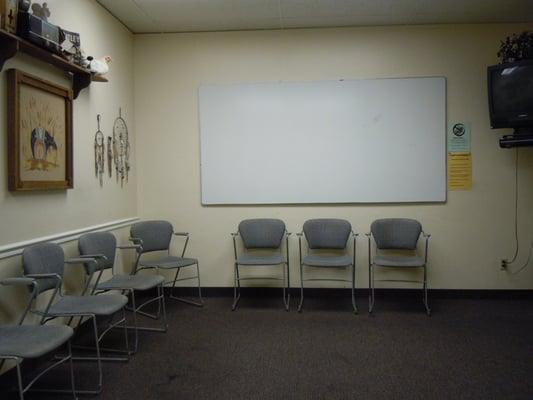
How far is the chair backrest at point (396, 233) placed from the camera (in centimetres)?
414

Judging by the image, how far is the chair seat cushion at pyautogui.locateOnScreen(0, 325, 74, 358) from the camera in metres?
1.96

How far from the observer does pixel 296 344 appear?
319 centimetres

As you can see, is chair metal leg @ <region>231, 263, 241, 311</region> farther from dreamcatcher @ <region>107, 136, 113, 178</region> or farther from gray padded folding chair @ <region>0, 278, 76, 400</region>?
gray padded folding chair @ <region>0, 278, 76, 400</region>

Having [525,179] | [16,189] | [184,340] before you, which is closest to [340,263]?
[184,340]

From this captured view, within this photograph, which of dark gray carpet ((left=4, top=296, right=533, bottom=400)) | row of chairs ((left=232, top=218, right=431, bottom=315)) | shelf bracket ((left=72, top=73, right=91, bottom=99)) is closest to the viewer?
dark gray carpet ((left=4, top=296, right=533, bottom=400))

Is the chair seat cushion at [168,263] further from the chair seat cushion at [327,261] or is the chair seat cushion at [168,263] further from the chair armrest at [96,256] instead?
the chair seat cushion at [327,261]

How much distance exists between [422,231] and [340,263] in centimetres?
104

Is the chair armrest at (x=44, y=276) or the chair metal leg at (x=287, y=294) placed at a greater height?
the chair armrest at (x=44, y=276)

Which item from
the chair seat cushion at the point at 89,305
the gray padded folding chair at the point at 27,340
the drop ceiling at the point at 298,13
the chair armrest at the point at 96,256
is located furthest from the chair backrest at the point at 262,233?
the gray padded folding chair at the point at 27,340

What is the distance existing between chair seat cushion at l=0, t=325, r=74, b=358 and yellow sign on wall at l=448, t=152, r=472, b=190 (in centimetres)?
372

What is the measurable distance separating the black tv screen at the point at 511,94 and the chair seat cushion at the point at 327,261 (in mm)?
1871

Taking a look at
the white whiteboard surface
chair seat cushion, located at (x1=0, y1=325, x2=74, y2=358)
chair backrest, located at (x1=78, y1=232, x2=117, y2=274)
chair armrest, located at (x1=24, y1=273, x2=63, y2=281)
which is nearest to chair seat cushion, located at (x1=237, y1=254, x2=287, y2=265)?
the white whiteboard surface

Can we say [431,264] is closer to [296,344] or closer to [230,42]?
[296,344]

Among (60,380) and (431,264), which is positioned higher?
(431,264)
